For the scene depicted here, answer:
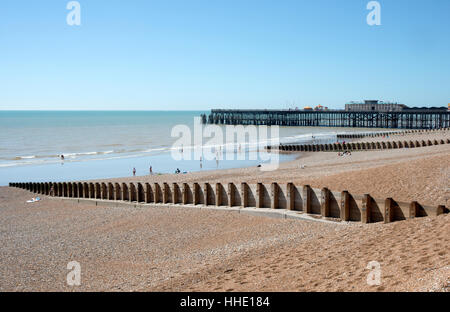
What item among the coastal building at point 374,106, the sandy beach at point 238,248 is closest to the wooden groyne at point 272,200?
the sandy beach at point 238,248

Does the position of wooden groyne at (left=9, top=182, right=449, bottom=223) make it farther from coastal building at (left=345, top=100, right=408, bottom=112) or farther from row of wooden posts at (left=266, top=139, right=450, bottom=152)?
coastal building at (left=345, top=100, right=408, bottom=112)

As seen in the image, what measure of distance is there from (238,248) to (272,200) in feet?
10.5

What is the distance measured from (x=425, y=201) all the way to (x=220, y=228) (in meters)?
5.72

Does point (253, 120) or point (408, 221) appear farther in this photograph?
point (253, 120)

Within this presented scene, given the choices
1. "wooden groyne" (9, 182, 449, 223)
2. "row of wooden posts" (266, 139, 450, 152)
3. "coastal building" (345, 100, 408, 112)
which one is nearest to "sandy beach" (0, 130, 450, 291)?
"wooden groyne" (9, 182, 449, 223)

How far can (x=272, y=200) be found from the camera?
13508mm

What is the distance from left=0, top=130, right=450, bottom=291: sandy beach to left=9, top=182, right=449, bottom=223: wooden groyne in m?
0.42

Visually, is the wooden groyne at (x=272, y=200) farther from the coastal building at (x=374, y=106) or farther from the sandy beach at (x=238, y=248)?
the coastal building at (x=374, y=106)

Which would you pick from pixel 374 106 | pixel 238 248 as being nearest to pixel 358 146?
pixel 238 248

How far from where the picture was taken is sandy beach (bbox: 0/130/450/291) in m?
7.47

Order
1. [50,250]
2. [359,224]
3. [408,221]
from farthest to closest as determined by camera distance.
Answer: [50,250]
[359,224]
[408,221]
